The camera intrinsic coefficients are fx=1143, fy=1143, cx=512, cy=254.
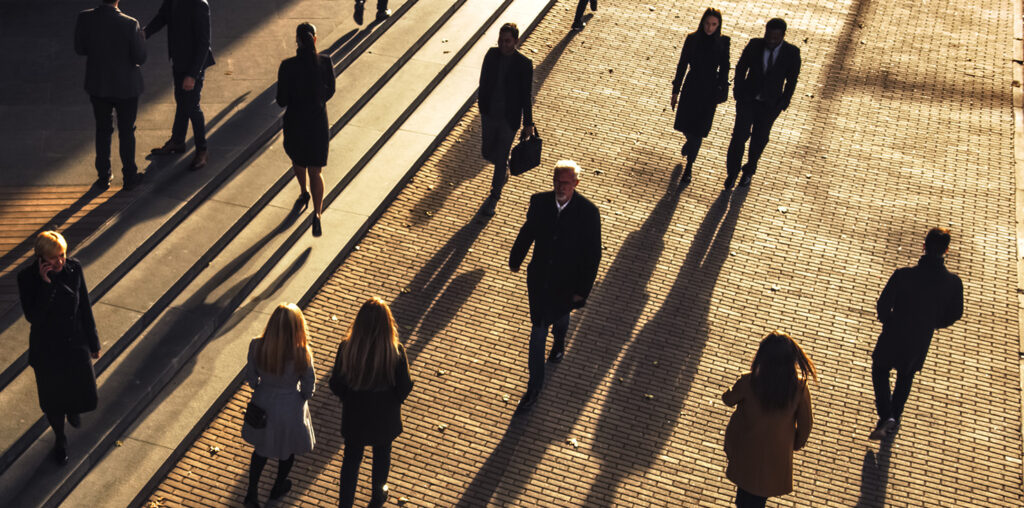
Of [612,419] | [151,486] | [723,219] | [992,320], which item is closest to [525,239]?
[612,419]

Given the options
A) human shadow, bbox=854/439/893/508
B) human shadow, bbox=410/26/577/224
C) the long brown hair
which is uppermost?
the long brown hair

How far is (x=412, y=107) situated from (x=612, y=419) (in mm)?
5611

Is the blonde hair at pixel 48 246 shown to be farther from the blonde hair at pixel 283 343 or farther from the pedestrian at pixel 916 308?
→ the pedestrian at pixel 916 308

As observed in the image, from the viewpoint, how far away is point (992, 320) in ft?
34.5

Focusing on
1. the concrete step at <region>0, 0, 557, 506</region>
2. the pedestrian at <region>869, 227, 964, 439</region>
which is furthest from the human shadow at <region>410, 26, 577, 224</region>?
the pedestrian at <region>869, 227, 964, 439</region>

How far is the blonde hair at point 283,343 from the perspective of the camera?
6926mm

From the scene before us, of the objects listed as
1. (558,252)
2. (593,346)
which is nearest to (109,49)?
(558,252)

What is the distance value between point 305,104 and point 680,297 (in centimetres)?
384

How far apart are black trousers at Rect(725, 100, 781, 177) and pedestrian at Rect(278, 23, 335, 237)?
430cm

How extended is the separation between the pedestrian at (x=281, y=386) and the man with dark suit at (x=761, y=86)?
242 inches

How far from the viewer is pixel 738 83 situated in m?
11.8

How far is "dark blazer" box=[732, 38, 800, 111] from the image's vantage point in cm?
1148

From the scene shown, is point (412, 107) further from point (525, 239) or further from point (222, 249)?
point (525, 239)

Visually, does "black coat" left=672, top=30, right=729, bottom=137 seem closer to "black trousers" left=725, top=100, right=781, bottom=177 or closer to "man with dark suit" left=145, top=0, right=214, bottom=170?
"black trousers" left=725, top=100, right=781, bottom=177
